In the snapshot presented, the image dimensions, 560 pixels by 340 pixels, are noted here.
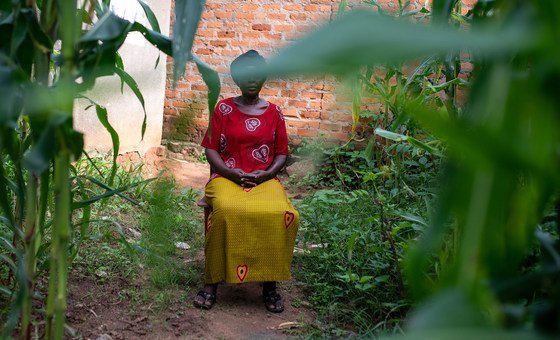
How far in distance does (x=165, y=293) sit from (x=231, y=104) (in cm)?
97

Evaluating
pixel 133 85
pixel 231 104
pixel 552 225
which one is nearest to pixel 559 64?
pixel 133 85

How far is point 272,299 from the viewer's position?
295 cm

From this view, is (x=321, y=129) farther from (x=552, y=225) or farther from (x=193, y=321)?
(x=552, y=225)

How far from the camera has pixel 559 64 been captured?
1.31ft

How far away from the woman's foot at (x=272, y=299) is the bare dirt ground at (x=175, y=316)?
28 mm

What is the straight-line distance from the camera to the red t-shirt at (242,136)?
312cm

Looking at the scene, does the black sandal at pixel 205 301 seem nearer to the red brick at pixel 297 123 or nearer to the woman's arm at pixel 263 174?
the woman's arm at pixel 263 174

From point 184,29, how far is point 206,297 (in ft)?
6.27

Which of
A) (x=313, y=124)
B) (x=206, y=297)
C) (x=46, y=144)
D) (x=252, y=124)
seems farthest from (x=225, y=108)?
(x=313, y=124)

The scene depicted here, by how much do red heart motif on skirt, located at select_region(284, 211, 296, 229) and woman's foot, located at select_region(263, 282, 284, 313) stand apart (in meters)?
0.29

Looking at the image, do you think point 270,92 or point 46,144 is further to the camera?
point 270,92

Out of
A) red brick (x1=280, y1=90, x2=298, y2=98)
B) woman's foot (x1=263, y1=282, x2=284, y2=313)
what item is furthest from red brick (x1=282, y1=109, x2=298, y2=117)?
woman's foot (x1=263, y1=282, x2=284, y2=313)

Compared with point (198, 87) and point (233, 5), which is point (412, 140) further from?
point (198, 87)

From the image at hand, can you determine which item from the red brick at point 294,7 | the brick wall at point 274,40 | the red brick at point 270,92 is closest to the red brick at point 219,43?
the brick wall at point 274,40
